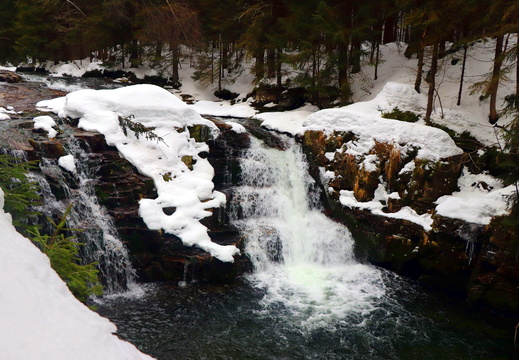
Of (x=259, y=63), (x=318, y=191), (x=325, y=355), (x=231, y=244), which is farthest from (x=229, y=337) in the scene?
(x=259, y=63)

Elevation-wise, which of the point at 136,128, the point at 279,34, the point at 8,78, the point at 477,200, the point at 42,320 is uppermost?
the point at 279,34

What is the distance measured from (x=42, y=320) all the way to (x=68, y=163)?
28.6 feet

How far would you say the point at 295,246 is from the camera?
11.3 meters

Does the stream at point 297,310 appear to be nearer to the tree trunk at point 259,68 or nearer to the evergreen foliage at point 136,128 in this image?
the evergreen foliage at point 136,128

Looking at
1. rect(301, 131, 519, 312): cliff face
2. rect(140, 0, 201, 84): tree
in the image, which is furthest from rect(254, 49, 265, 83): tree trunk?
rect(301, 131, 519, 312): cliff face

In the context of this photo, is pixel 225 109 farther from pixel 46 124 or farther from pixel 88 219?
pixel 88 219

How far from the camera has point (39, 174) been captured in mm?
9594

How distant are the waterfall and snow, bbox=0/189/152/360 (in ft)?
20.7

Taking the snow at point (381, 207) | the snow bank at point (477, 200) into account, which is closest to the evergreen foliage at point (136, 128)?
the snow at point (381, 207)

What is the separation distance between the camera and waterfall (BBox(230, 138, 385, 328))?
898 cm

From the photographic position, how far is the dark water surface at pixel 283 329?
7367mm

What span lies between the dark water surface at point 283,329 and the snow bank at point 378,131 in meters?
4.73

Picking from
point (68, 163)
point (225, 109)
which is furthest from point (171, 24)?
point (68, 163)

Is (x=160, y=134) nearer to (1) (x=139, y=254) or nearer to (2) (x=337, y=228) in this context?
(1) (x=139, y=254)
